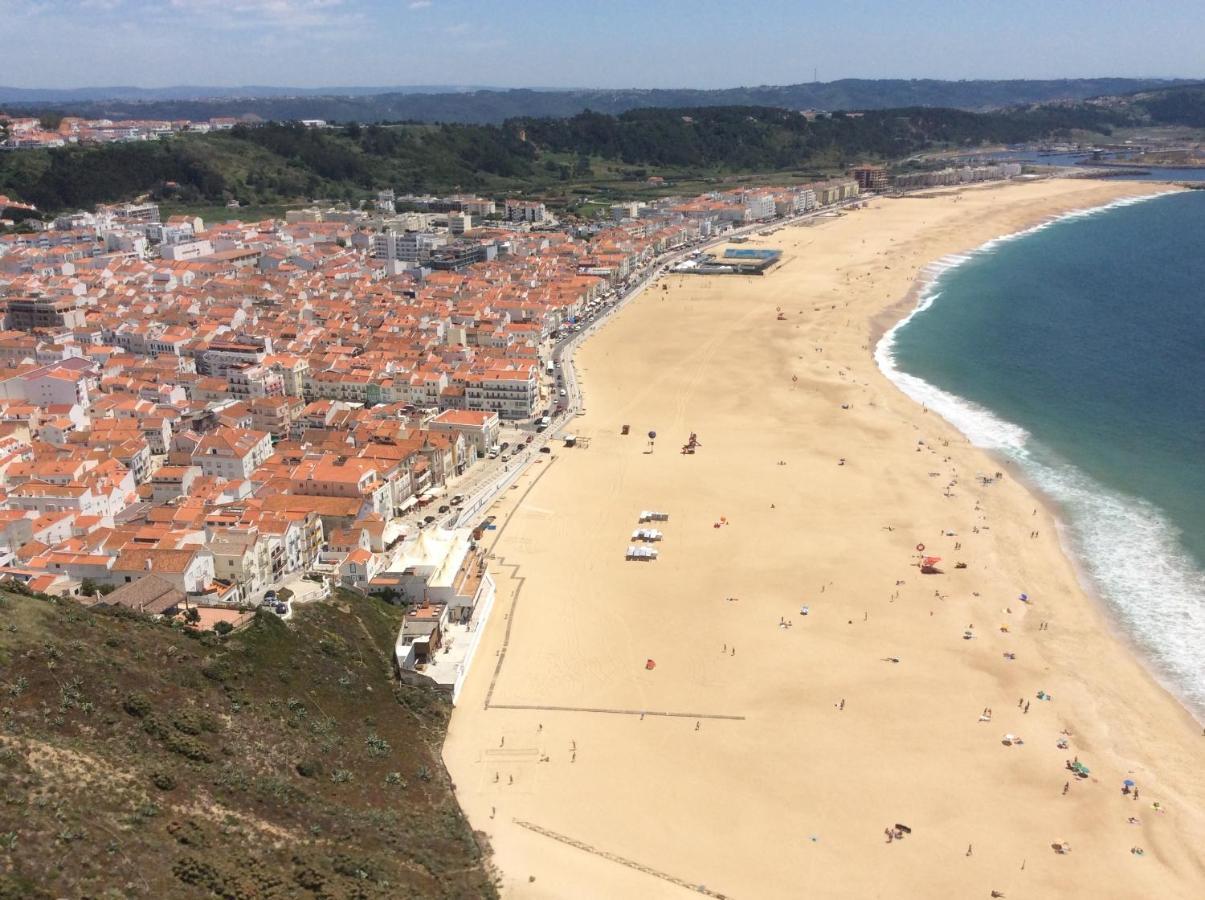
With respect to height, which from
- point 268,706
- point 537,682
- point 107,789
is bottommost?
point 537,682

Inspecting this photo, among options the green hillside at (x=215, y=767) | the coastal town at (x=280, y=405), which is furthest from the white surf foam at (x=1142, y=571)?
the green hillside at (x=215, y=767)

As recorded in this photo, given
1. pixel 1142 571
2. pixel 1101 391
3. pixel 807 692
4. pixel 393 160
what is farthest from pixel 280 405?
pixel 393 160

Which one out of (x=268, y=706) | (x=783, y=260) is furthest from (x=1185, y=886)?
(x=783, y=260)

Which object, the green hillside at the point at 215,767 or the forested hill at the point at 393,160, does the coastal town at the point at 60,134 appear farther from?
the green hillside at the point at 215,767

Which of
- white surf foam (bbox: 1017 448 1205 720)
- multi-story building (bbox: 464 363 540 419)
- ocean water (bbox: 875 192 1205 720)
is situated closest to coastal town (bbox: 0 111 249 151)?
multi-story building (bbox: 464 363 540 419)

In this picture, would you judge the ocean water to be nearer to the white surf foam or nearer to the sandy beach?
the white surf foam

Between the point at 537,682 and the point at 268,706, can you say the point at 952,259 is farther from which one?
the point at 268,706
